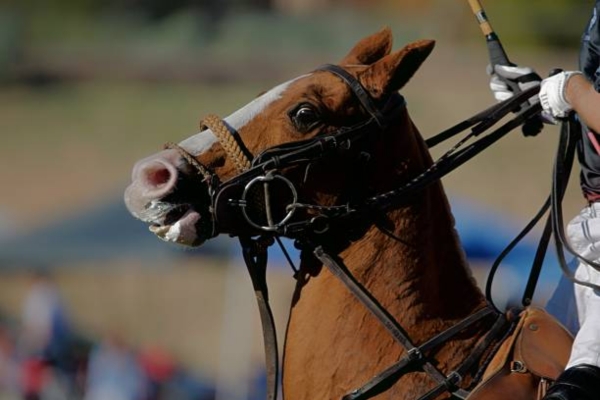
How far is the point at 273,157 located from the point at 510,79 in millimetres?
1194

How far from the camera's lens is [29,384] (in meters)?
14.8

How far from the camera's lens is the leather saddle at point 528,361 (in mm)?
4227

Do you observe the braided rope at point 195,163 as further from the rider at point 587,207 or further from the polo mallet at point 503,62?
the polo mallet at point 503,62

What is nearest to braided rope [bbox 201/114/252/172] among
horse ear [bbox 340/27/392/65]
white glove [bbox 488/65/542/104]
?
horse ear [bbox 340/27/392/65]

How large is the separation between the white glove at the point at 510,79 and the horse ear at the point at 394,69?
0.64m

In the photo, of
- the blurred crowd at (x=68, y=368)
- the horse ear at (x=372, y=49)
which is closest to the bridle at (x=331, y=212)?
the horse ear at (x=372, y=49)

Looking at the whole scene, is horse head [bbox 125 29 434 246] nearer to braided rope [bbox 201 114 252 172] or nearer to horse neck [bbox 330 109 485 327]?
braided rope [bbox 201 114 252 172]

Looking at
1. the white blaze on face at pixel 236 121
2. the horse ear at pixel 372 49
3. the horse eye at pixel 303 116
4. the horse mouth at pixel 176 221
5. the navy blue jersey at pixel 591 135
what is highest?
the white blaze on face at pixel 236 121

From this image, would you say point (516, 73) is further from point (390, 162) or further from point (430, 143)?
point (390, 162)

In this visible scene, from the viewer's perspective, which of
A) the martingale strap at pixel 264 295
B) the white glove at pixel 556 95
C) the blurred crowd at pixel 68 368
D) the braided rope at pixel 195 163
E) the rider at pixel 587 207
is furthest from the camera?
the blurred crowd at pixel 68 368

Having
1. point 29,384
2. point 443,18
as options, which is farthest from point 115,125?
point 29,384

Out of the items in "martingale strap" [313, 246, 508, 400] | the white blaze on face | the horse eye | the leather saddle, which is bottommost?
the leather saddle

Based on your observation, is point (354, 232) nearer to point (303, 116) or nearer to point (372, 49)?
point (303, 116)

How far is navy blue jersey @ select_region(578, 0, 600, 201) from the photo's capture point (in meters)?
4.41
